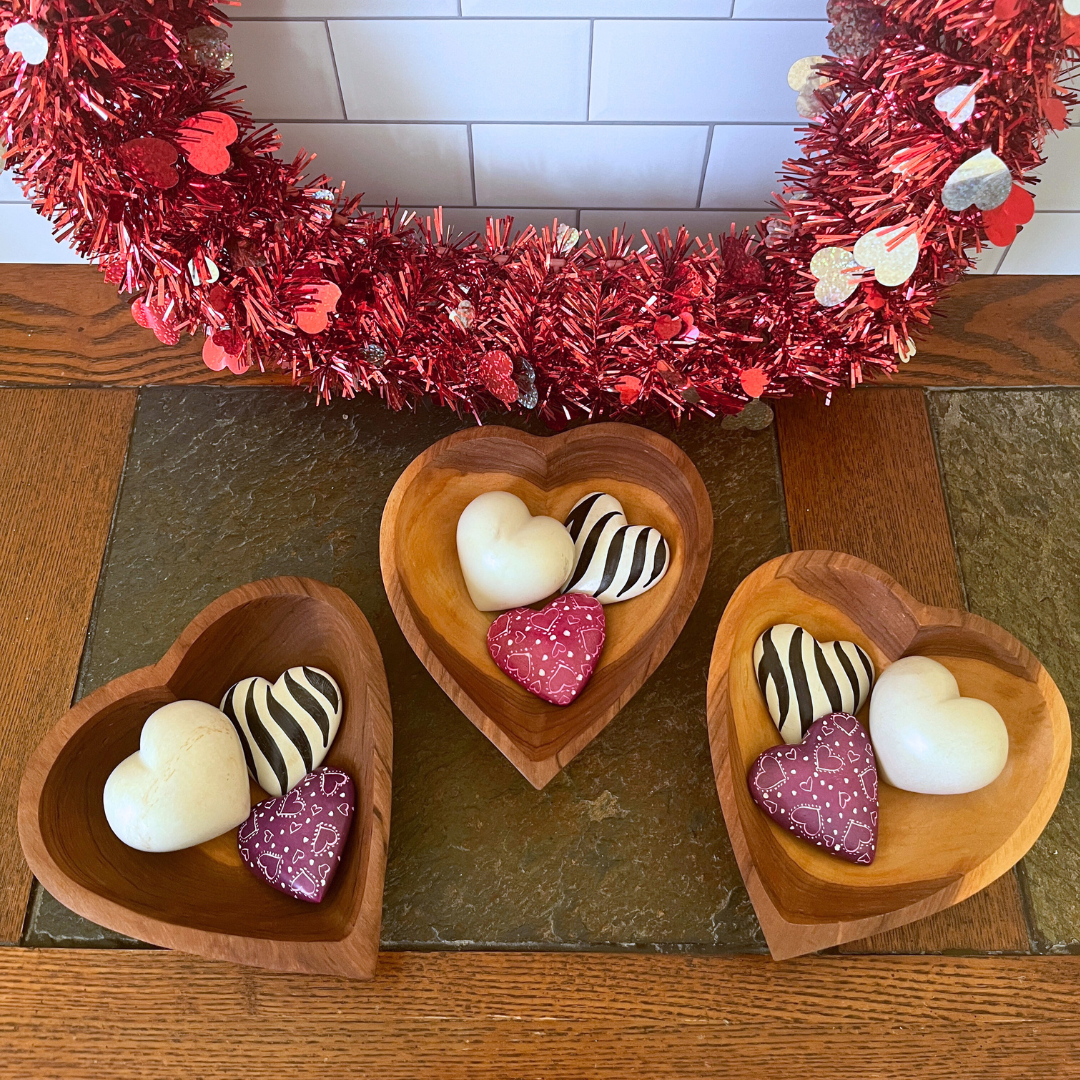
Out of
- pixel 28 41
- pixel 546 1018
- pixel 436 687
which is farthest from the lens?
pixel 436 687

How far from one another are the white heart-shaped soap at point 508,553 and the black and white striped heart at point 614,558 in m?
0.01

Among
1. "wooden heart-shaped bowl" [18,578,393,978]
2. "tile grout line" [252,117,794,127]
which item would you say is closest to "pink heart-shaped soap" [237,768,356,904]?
"wooden heart-shaped bowl" [18,578,393,978]

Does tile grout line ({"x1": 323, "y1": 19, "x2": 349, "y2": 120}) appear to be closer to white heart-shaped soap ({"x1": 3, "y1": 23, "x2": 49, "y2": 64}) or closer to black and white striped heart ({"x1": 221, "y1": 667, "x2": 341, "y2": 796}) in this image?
white heart-shaped soap ({"x1": 3, "y1": 23, "x2": 49, "y2": 64})

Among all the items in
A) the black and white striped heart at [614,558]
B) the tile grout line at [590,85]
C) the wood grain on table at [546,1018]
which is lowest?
the wood grain on table at [546,1018]

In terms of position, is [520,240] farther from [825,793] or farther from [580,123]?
[825,793]

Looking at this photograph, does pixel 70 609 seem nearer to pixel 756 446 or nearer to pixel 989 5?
pixel 756 446

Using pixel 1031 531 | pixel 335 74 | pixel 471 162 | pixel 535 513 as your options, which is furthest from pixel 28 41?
pixel 1031 531

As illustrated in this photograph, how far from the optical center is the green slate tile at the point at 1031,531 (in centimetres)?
69

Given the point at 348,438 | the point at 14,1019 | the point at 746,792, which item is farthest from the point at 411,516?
the point at 14,1019

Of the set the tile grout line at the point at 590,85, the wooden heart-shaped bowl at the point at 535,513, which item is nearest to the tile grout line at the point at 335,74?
the tile grout line at the point at 590,85

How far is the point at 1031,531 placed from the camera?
2.63ft

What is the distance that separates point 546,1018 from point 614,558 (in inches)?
13.5

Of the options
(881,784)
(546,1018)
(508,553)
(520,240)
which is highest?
(520,240)

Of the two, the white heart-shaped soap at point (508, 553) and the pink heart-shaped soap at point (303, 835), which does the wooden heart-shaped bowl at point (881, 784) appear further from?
the pink heart-shaped soap at point (303, 835)
